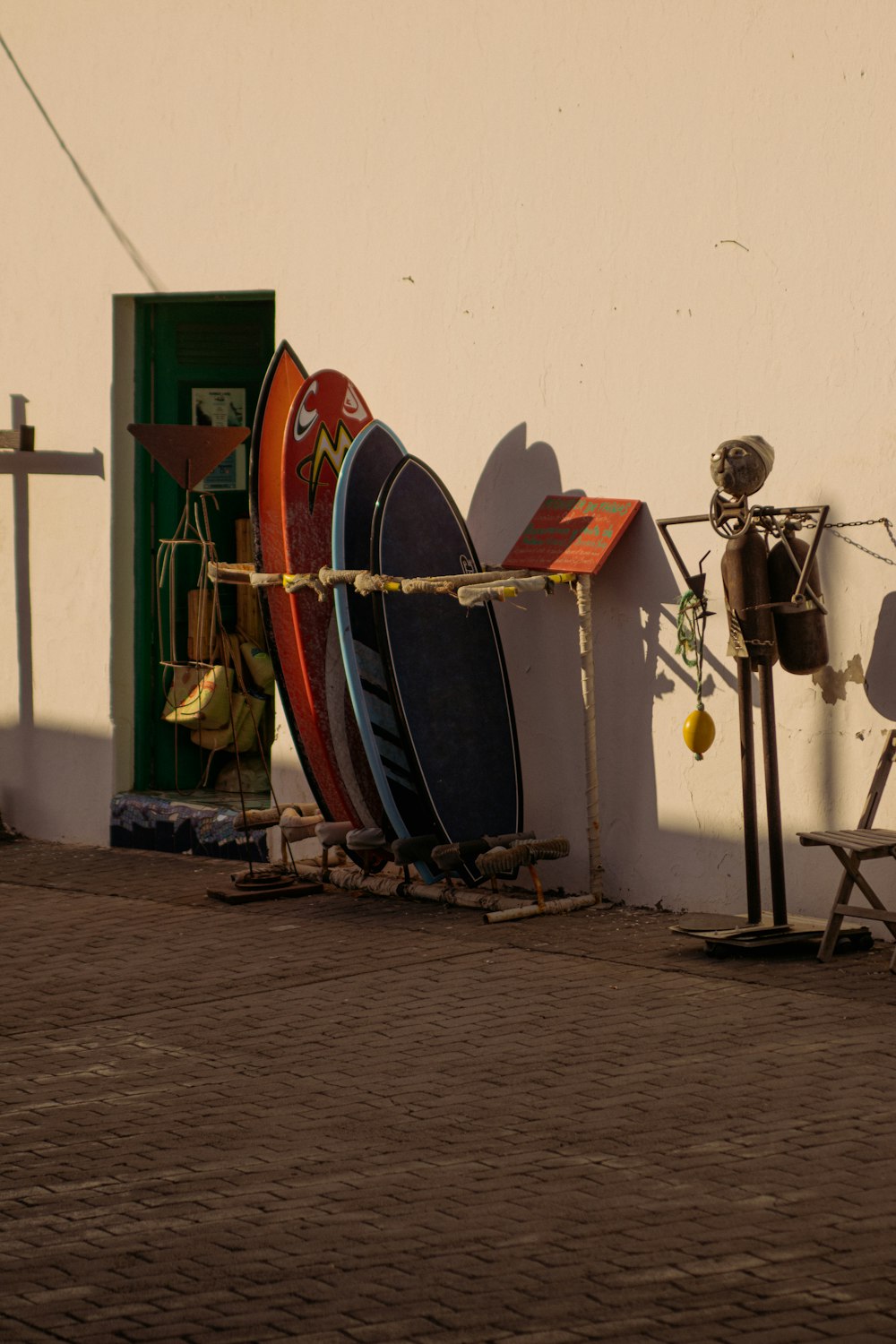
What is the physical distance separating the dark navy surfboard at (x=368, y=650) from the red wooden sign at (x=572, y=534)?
594mm

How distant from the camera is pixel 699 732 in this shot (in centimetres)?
718

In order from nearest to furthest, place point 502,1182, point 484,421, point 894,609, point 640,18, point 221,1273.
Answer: point 221,1273, point 502,1182, point 894,609, point 640,18, point 484,421

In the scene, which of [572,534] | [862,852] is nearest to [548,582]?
[572,534]

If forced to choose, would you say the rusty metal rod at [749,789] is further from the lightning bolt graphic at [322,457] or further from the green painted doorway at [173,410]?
the green painted doorway at [173,410]

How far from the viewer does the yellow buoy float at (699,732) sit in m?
7.18

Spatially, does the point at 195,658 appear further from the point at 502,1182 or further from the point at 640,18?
the point at 502,1182

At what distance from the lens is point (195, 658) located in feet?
33.0

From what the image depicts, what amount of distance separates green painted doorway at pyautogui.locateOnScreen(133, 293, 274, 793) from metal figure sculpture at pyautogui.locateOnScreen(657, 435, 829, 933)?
140 inches

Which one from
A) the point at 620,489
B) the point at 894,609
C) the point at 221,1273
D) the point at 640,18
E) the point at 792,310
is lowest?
the point at 221,1273

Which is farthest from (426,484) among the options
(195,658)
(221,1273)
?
(221,1273)

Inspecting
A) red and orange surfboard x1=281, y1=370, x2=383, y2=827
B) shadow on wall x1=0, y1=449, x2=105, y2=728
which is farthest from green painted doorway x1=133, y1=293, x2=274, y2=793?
red and orange surfboard x1=281, y1=370, x2=383, y2=827

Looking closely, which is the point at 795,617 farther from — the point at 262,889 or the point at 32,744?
the point at 32,744

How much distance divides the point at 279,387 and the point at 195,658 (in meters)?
1.95

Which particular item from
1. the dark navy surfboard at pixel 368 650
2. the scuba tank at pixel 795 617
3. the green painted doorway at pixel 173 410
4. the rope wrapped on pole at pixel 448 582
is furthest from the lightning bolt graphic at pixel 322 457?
the scuba tank at pixel 795 617
